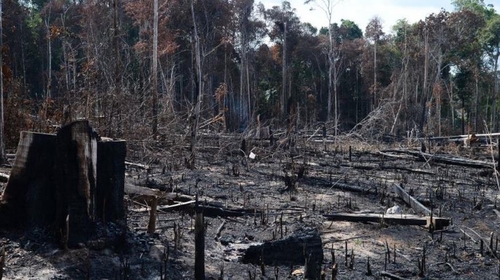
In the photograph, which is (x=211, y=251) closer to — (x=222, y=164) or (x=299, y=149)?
(x=222, y=164)

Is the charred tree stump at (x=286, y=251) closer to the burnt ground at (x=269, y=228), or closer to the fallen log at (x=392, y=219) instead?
the burnt ground at (x=269, y=228)

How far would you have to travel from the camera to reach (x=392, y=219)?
794 centimetres

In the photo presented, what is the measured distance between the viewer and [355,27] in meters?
61.6

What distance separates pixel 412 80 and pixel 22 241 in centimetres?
4129

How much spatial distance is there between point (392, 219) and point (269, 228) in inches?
69.6

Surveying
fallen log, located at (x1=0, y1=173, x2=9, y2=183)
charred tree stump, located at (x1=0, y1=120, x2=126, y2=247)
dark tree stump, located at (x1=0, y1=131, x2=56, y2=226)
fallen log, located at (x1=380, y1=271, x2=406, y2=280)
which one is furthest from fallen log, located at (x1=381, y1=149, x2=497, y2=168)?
A: dark tree stump, located at (x1=0, y1=131, x2=56, y2=226)

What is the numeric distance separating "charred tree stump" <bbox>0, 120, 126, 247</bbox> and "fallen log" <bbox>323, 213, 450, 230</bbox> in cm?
362

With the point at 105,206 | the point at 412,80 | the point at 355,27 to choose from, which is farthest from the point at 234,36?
the point at 105,206

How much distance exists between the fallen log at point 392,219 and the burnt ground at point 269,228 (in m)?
0.08

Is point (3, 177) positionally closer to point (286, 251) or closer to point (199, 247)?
point (199, 247)

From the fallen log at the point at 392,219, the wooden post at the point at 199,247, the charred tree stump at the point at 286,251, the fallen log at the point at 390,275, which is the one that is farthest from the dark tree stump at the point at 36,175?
the fallen log at the point at 392,219

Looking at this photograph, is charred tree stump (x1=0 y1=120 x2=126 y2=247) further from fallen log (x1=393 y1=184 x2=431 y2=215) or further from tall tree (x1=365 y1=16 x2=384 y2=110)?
tall tree (x1=365 y1=16 x2=384 y2=110)

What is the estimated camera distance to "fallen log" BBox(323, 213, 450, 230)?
7746 millimetres

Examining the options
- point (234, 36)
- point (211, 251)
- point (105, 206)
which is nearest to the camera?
point (105, 206)
